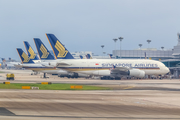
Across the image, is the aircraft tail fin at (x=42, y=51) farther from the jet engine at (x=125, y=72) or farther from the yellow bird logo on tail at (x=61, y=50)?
the jet engine at (x=125, y=72)

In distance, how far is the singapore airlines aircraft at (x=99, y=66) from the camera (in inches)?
3054

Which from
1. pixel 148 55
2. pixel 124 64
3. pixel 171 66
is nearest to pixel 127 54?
pixel 148 55

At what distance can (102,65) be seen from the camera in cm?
8012

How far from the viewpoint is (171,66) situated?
357ft

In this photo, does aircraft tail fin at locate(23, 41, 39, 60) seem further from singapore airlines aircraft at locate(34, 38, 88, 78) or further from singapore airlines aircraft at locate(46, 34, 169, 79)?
singapore airlines aircraft at locate(46, 34, 169, 79)

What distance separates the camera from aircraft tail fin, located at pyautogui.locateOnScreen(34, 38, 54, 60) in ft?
293

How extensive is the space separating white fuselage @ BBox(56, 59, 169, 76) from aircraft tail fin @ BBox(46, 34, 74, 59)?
152 centimetres

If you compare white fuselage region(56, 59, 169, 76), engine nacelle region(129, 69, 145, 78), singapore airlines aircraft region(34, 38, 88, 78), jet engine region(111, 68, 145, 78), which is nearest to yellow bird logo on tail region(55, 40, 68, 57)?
white fuselage region(56, 59, 169, 76)

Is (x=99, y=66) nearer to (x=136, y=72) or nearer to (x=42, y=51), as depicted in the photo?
(x=136, y=72)

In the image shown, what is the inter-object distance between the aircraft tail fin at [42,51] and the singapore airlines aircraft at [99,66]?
10.2m

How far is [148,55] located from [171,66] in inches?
2385

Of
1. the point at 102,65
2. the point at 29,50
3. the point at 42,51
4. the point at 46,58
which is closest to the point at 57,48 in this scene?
the point at 46,58

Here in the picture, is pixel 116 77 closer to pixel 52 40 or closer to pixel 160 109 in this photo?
pixel 52 40

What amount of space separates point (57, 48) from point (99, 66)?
1158 centimetres
